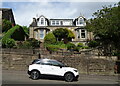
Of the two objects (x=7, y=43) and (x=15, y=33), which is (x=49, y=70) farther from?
(x=15, y=33)

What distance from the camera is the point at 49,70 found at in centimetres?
1402

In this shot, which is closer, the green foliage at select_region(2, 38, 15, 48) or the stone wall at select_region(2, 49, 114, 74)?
the stone wall at select_region(2, 49, 114, 74)

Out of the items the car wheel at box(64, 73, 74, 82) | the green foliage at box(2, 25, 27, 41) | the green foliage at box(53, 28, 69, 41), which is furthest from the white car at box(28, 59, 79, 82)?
the green foliage at box(53, 28, 69, 41)

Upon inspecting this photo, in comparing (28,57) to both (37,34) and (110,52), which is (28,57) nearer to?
(110,52)

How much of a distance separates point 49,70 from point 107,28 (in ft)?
25.4

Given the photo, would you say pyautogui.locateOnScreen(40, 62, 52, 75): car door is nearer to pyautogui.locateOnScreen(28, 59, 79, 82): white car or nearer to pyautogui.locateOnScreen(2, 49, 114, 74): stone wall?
pyautogui.locateOnScreen(28, 59, 79, 82): white car

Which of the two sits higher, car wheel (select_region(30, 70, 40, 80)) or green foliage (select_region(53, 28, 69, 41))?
green foliage (select_region(53, 28, 69, 41))

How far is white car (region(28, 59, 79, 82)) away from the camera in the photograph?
46.0 feet

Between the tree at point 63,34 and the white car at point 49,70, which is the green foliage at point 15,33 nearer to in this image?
the tree at point 63,34

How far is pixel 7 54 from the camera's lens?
2047 cm

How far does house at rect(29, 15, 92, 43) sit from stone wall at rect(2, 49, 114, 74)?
19813mm

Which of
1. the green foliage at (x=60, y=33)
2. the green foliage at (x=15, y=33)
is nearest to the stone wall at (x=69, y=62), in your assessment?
the green foliage at (x=15, y=33)

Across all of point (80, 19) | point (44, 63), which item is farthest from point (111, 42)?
point (80, 19)

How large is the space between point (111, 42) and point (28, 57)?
1080 cm
